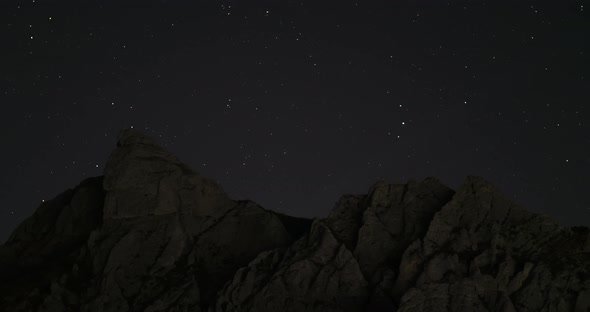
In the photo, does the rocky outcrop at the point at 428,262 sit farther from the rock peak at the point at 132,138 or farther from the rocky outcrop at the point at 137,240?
the rock peak at the point at 132,138

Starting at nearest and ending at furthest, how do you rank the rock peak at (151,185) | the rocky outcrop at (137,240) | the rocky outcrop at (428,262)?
the rocky outcrop at (428,262) → the rocky outcrop at (137,240) → the rock peak at (151,185)

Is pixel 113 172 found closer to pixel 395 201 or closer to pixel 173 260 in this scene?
pixel 173 260

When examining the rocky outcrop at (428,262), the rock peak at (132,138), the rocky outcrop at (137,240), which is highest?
the rock peak at (132,138)

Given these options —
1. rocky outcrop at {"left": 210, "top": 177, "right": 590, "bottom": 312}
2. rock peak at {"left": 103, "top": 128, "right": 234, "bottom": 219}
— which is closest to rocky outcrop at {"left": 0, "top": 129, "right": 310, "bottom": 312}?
rock peak at {"left": 103, "top": 128, "right": 234, "bottom": 219}

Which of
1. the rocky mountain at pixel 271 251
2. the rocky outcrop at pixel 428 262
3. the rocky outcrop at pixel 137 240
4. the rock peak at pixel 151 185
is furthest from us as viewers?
the rock peak at pixel 151 185

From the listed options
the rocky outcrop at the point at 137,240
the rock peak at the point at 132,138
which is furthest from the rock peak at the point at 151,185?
the rocky outcrop at the point at 137,240

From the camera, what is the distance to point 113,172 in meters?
94.1

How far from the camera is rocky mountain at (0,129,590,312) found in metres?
68.3

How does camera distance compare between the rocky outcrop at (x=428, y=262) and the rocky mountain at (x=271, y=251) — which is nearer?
the rocky outcrop at (x=428, y=262)

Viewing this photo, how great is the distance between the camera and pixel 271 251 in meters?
80.6

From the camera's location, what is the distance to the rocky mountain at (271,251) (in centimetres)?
6831

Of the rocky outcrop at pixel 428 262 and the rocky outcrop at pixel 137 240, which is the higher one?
the rocky outcrop at pixel 137 240

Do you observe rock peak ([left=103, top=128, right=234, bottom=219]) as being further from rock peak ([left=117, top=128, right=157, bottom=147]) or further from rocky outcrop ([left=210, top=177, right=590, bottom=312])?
rocky outcrop ([left=210, top=177, right=590, bottom=312])

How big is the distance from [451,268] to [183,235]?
39.0 meters
